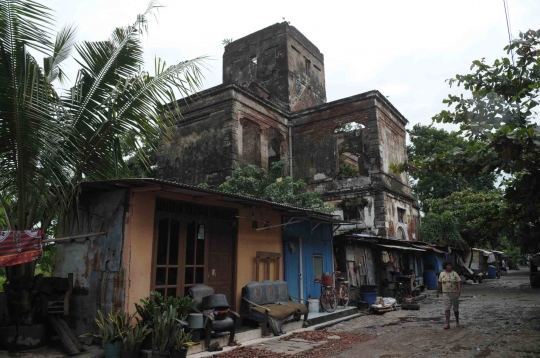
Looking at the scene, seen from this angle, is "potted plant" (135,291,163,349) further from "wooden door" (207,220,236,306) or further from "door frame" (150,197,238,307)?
"wooden door" (207,220,236,306)

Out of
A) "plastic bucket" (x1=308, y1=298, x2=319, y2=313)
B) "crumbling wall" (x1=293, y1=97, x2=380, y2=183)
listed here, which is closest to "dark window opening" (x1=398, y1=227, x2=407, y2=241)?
"crumbling wall" (x1=293, y1=97, x2=380, y2=183)

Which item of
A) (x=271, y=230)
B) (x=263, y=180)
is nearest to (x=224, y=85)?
(x=263, y=180)

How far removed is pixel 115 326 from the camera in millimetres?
6438

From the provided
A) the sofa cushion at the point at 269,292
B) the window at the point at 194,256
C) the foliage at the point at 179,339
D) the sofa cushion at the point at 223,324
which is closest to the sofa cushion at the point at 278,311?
the sofa cushion at the point at 269,292

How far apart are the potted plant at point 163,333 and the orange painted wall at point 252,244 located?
3012 millimetres

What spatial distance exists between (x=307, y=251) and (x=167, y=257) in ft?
17.1

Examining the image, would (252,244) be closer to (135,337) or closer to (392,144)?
(135,337)

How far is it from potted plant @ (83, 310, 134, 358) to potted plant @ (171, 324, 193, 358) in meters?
0.84

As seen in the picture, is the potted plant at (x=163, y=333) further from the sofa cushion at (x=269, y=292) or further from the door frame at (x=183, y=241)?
the sofa cushion at (x=269, y=292)

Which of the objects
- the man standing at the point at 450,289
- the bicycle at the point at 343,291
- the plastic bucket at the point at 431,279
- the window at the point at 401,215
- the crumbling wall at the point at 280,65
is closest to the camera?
the man standing at the point at 450,289

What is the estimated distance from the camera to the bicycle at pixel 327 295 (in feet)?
37.9

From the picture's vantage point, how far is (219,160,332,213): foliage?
15141 millimetres

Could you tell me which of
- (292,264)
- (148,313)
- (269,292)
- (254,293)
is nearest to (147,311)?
(148,313)

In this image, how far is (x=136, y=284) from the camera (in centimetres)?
723
